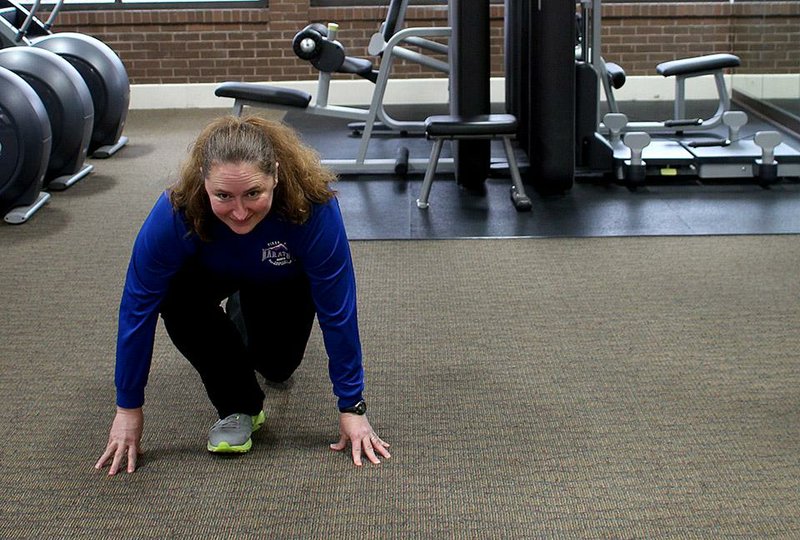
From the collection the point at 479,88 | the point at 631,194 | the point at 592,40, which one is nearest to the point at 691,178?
the point at 631,194

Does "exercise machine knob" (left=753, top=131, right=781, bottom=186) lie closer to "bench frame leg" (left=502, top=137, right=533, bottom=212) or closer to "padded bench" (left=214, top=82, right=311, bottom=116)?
"bench frame leg" (left=502, top=137, right=533, bottom=212)

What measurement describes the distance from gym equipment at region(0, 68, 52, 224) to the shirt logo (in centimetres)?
266

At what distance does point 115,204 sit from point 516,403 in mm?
2988

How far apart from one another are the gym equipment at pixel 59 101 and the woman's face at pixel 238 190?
325 cm

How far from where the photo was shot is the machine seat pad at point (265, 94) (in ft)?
17.9

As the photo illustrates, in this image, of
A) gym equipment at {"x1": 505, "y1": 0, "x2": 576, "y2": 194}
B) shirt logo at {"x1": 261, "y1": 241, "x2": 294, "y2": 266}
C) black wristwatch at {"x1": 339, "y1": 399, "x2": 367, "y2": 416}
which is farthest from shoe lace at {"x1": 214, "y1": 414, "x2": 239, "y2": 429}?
gym equipment at {"x1": 505, "y1": 0, "x2": 576, "y2": 194}

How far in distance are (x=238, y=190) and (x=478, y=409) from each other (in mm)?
1026

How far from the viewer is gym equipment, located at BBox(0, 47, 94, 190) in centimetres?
505

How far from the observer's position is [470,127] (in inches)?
187

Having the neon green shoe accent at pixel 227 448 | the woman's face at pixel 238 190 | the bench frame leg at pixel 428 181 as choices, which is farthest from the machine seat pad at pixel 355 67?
the woman's face at pixel 238 190

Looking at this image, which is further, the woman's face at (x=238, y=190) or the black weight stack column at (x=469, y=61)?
the black weight stack column at (x=469, y=61)

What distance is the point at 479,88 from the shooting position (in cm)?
509

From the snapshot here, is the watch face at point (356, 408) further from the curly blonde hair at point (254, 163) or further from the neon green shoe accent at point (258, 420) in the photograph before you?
the curly blonde hair at point (254, 163)

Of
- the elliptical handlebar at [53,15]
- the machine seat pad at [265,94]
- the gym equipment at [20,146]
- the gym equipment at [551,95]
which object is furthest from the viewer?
the elliptical handlebar at [53,15]
